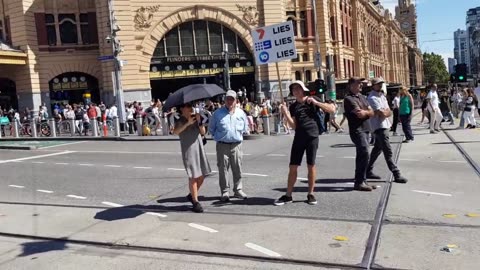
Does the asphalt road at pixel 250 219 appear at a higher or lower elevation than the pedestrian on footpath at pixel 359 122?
lower

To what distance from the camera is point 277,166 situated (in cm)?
1213

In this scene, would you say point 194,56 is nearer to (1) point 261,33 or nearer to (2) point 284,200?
(1) point 261,33

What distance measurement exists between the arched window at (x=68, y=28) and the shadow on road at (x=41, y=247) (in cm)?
3726

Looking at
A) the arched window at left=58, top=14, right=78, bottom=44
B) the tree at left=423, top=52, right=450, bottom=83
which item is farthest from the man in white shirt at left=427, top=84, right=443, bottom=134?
the tree at left=423, top=52, right=450, bottom=83

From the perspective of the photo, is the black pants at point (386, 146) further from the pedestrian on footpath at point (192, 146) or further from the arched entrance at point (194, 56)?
the arched entrance at point (194, 56)

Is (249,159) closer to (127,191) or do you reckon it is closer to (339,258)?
(127,191)

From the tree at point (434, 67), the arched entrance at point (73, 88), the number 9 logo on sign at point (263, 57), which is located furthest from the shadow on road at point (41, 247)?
the tree at point (434, 67)

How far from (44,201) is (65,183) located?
6.80 feet

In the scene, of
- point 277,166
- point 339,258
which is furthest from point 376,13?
point 339,258

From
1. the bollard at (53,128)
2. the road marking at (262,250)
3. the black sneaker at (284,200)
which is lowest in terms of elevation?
the road marking at (262,250)

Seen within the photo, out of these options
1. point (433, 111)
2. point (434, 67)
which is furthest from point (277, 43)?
point (434, 67)

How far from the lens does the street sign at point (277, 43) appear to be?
46.0 ft

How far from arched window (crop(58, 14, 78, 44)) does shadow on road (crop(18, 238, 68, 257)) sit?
3726 centimetres

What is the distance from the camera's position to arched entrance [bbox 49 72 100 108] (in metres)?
41.2
